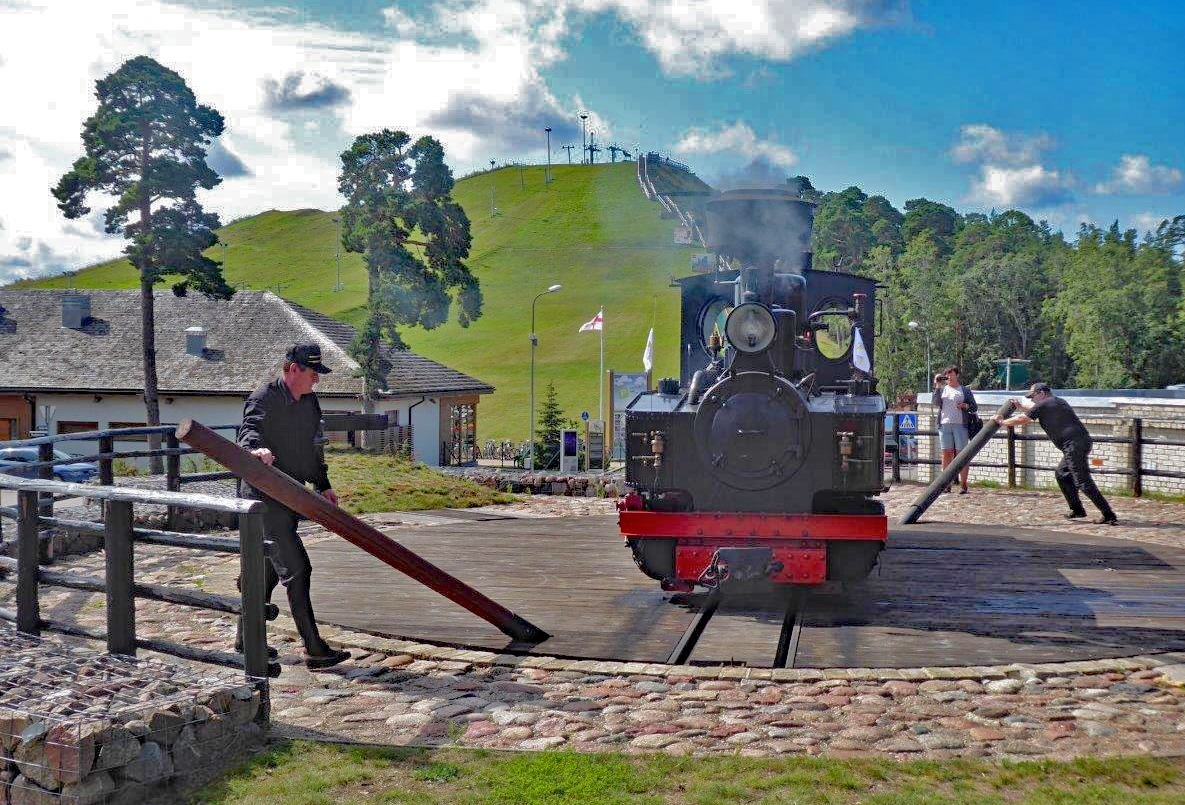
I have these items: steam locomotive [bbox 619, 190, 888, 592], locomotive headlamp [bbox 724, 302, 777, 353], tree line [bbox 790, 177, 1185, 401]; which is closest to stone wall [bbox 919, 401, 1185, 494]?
steam locomotive [bbox 619, 190, 888, 592]

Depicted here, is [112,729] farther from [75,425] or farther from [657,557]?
[75,425]

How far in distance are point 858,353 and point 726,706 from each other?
545 cm

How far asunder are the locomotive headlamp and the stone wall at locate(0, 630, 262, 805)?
448 cm

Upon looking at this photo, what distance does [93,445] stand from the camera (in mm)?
44500

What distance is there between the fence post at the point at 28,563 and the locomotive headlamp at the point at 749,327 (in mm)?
4841

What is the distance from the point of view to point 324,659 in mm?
6922

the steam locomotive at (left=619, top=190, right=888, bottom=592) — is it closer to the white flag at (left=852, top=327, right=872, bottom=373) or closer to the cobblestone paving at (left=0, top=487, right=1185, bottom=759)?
the white flag at (left=852, top=327, right=872, bottom=373)

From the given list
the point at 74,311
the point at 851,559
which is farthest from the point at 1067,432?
the point at 74,311

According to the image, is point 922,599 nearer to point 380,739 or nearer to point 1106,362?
point 380,739

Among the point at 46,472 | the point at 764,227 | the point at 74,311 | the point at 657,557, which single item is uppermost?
the point at 74,311

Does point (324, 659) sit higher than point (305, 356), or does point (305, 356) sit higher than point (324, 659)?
point (305, 356)

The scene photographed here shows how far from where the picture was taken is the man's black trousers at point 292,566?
6809 mm

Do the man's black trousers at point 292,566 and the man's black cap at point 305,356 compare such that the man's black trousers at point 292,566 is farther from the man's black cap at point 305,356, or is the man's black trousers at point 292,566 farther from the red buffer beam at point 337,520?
the man's black cap at point 305,356

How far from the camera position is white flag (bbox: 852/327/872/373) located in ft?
35.4
